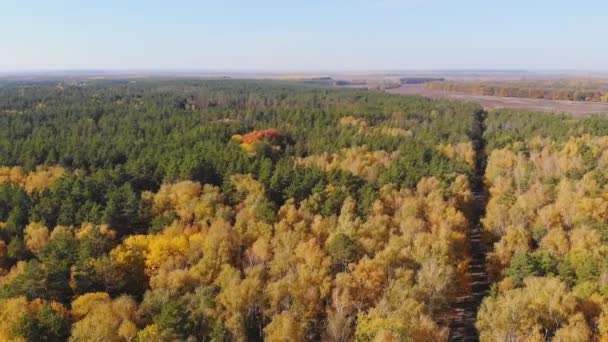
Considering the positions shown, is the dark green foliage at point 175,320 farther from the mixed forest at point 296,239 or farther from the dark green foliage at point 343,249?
the dark green foliage at point 343,249

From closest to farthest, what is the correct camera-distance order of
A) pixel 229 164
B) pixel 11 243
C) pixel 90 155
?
pixel 11 243 → pixel 229 164 → pixel 90 155

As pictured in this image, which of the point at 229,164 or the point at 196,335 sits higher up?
the point at 229,164

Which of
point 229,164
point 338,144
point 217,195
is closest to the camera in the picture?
point 217,195

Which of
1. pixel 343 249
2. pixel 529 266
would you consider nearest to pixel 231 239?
pixel 343 249

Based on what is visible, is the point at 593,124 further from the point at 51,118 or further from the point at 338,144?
the point at 51,118

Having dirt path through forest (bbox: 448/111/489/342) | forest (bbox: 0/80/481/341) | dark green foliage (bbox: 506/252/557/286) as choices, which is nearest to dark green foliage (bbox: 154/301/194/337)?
forest (bbox: 0/80/481/341)

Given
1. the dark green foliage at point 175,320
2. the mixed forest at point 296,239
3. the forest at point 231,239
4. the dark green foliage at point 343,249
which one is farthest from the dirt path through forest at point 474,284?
the dark green foliage at point 175,320

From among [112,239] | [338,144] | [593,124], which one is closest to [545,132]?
[593,124]

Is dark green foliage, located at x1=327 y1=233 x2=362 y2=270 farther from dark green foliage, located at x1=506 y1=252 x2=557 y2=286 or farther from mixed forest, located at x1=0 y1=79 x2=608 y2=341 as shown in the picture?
dark green foliage, located at x1=506 y1=252 x2=557 y2=286
